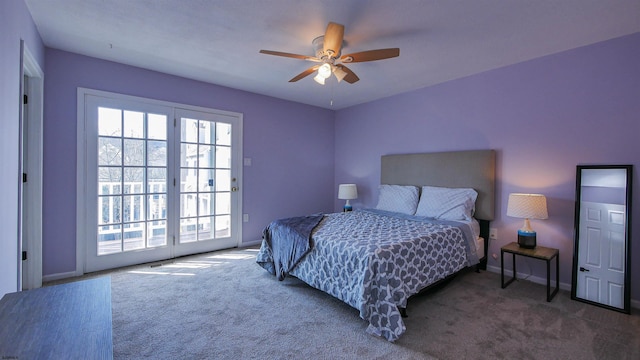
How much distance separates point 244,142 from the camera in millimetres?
4188

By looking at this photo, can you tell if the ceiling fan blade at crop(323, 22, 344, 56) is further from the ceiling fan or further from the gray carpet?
the gray carpet

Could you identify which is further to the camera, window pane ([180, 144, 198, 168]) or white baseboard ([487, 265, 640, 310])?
window pane ([180, 144, 198, 168])

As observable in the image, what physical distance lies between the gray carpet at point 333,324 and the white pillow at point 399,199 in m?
1.09

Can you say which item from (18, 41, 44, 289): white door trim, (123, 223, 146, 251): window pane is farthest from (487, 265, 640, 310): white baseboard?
(18, 41, 44, 289): white door trim

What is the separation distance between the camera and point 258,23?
2271mm

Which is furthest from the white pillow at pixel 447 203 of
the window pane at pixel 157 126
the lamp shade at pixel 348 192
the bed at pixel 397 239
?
the window pane at pixel 157 126

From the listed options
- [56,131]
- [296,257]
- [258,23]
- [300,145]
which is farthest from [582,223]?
[56,131]

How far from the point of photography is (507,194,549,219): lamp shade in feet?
8.71

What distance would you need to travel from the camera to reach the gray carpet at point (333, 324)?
1803 mm

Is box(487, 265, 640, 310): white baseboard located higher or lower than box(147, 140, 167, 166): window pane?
lower

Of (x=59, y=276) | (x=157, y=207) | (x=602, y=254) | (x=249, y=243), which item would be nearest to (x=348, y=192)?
(x=249, y=243)

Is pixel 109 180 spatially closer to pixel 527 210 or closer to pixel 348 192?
pixel 348 192

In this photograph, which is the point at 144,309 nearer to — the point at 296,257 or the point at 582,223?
the point at 296,257

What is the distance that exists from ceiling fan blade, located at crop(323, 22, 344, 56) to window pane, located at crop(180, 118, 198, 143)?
2.31 metres
